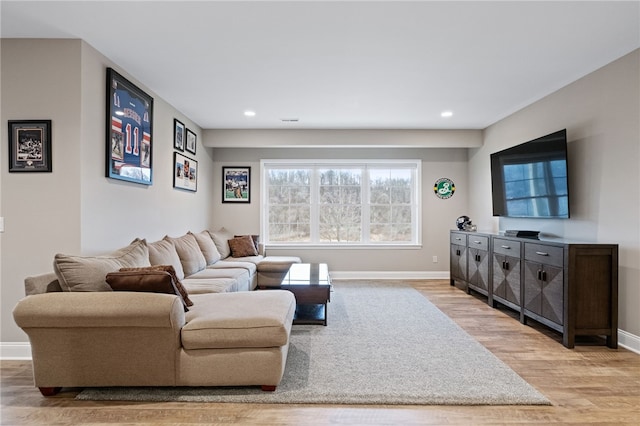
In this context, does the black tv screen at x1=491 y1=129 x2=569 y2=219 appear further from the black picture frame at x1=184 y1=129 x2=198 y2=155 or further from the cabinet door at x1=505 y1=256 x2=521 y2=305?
the black picture frame at x1=184 y1=129 x2=198 y2=155

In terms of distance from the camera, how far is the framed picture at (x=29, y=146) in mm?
2768

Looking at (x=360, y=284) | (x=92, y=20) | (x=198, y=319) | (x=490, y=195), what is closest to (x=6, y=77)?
(x=92, y=20)

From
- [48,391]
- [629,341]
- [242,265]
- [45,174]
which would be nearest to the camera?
[48,391]

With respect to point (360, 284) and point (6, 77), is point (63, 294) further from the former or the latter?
point (360, 284)

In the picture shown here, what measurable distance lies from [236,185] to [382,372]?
4.59m

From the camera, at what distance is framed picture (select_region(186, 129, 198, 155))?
16.8 feet

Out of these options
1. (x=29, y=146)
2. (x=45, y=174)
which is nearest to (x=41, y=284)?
(x=45, y=174)

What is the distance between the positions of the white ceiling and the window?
211 centimetres

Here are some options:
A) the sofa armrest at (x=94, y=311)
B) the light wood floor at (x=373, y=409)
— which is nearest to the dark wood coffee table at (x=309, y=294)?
the light wood floor at (x=373, y=409)

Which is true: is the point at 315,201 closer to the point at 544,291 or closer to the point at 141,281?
the point at 544,291

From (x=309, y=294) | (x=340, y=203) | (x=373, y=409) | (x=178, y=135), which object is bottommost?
(x=373, y=409)

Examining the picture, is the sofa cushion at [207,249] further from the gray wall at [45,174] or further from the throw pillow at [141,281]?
the throw pillow at [141,281]

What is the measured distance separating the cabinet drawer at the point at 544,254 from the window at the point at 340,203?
9.38 ft

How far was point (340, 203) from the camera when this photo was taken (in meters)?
6.46
